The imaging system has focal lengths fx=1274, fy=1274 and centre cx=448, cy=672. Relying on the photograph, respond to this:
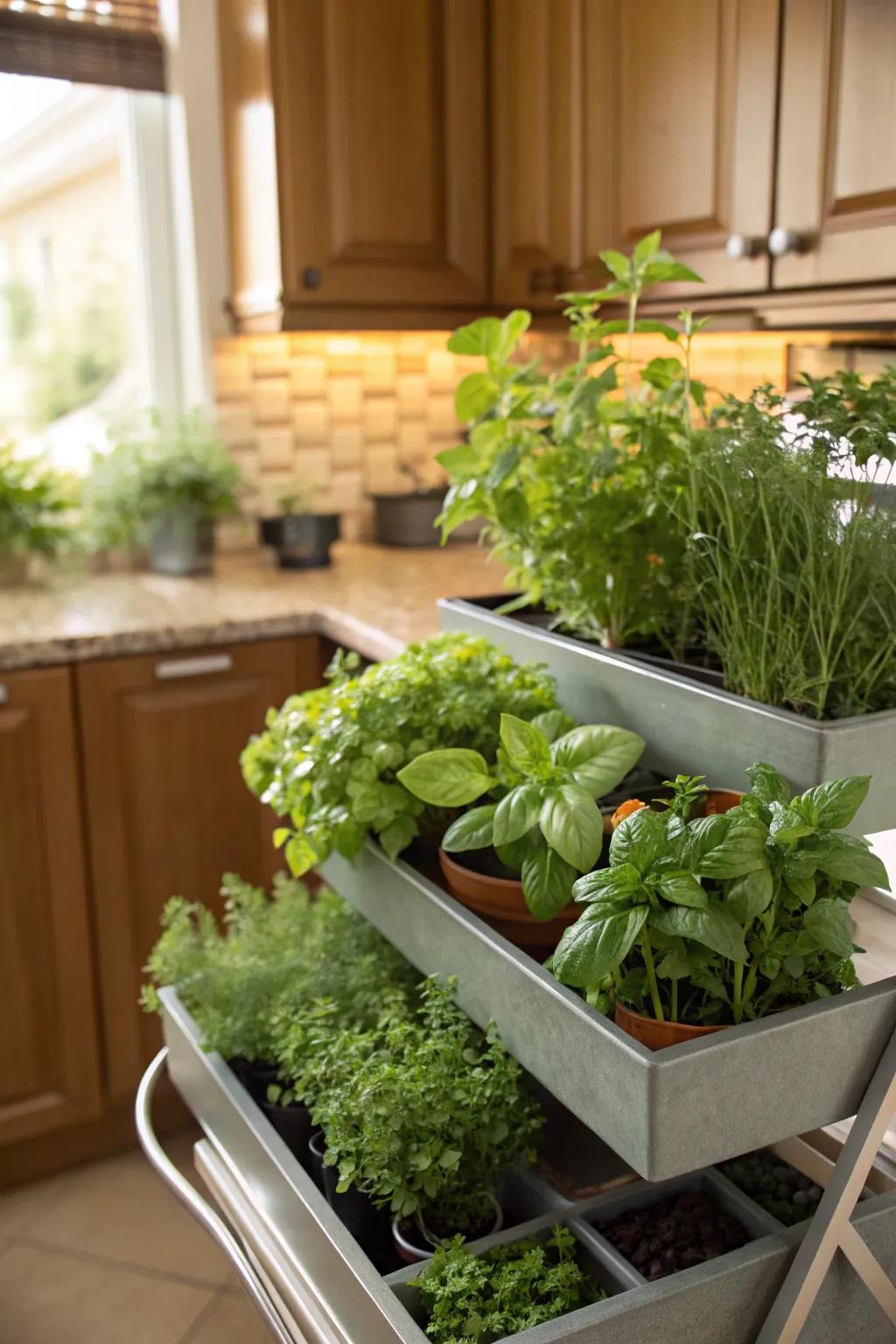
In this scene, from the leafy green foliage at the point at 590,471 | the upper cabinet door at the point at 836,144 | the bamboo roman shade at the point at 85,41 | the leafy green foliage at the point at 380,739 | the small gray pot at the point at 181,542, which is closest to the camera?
the leafy green foliage at the point at 380,739

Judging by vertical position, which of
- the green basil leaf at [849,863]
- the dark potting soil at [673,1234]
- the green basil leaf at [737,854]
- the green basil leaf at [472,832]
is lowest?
the dark potting soil at [673,1234]

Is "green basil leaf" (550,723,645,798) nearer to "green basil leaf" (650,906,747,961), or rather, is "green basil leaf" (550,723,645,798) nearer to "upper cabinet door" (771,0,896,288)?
"green basil leaf" (650,906,747,961)

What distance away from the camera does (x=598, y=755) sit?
3.61ft

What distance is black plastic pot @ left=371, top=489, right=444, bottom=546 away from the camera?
3057mm

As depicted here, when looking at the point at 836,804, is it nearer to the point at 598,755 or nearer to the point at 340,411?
the point at 598,755

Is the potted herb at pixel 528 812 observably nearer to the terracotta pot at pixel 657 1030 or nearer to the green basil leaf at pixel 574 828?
the green basil leaf at pixel 574 828

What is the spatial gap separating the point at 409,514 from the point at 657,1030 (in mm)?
2284

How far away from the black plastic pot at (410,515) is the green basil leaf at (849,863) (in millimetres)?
2225

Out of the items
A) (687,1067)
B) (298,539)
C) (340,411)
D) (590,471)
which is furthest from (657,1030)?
A: (340,411)

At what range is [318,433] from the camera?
3107 millimetres

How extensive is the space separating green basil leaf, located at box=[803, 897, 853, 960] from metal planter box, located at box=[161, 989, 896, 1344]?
0.25m

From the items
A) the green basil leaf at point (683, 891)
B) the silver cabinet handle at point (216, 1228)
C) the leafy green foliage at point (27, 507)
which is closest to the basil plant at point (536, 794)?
the green basil leaf at point (683, 891)

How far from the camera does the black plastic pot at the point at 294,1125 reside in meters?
1.20

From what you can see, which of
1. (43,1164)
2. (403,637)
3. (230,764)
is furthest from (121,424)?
(43,1164)
